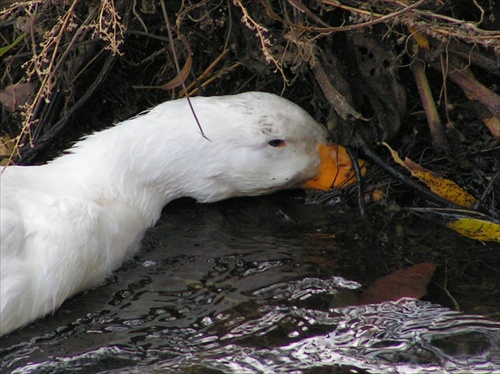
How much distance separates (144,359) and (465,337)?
1.22 m

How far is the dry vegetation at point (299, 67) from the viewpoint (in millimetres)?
4266

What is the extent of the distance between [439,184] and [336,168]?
0.50 meters

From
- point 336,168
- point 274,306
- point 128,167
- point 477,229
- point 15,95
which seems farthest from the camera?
point 15,95

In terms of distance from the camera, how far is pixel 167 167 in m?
4.46

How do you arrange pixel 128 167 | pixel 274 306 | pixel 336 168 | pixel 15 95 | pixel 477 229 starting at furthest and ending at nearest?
pixel 15 95 < pixel 336 168 < pixel 128 167 < pixel 477 229 < pixel 274 306

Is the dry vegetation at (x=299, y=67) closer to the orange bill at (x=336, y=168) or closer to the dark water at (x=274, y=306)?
the orange bill at (x=336, y=168)

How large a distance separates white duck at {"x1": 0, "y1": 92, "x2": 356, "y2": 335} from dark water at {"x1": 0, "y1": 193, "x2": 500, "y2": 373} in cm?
12

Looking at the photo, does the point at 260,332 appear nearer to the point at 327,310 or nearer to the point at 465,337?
the point at 327,310

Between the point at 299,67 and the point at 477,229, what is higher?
the point at 299,67

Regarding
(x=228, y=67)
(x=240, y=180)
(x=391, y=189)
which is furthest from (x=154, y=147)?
(x=391, y=189)

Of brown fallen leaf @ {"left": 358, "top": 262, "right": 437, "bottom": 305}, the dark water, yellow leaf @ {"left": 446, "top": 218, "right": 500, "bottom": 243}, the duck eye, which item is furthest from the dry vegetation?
brown fallen leaf @ {"left": 358, "top": 262, "right": 437, "bottom": 305}

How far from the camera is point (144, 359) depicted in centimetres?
352

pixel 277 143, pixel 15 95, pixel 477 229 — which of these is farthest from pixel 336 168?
pixel 15 95

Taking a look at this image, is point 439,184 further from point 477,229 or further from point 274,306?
point 274,306
